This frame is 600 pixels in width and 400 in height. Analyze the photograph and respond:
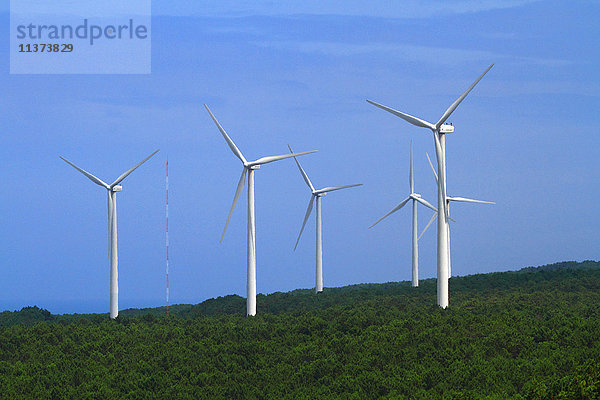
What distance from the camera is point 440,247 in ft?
183

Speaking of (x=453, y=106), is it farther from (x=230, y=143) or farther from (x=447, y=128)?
(x=230, y=143)

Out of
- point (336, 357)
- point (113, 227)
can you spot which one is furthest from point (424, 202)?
point (336, 357)

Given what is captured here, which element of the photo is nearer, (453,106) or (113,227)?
(453,106)

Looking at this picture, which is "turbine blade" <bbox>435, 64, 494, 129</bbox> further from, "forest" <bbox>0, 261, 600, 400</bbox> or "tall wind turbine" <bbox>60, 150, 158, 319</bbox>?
"tall wind turbine" <bbox>60, 150, 158, 319</bbox>

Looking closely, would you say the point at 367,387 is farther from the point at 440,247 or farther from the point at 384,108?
the point at 384,108

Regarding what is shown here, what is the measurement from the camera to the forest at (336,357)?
3522cm

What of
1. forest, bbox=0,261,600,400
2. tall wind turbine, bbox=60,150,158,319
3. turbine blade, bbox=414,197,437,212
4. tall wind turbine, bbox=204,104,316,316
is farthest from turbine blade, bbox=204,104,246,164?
turbine blade, bbox=414,197,437,212

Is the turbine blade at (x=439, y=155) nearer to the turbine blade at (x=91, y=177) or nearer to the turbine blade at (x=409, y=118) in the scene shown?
the turbine blade at (x=409, y=118)

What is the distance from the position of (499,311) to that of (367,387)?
21.5 metres

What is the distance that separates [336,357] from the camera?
135 feet

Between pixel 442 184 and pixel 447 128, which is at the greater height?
pixel 447 128

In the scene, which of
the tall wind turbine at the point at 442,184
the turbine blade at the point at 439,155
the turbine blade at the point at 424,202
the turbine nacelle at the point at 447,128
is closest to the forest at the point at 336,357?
the tall wind turbine at the point at 442,184

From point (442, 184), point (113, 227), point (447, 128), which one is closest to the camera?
point (442, 184)

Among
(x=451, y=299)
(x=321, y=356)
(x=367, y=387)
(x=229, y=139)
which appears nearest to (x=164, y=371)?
A: (x=321, y=356)
